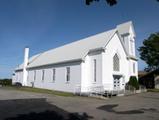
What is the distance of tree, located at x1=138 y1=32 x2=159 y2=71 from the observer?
45025 mm

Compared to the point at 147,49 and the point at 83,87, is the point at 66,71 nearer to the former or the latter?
the point at 83,87

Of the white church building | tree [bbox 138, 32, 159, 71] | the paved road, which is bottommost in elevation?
the paved road

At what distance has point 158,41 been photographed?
44.4 metres

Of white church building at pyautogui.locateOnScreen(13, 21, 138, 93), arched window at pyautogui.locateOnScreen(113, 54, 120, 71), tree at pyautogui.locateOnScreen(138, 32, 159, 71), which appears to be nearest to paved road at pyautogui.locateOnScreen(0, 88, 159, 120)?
white church building at pyautogui.locateOnScreen(13, 21, 138, 93)

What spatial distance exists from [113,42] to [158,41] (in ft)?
68.1

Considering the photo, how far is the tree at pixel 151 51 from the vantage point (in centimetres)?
4503

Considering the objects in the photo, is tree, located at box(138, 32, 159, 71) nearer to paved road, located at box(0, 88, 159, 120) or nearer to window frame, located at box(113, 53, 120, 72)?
window frame, located at box(113, 53, 120, 72)

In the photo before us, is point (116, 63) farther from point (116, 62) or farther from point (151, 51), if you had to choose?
point (151, 51)

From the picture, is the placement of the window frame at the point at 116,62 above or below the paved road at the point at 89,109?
above

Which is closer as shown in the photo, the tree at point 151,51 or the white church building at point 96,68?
the white church building at point 96,68

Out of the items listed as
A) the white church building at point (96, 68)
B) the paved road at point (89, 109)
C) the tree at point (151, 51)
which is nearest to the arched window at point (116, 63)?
the white church building at point (96, 68)

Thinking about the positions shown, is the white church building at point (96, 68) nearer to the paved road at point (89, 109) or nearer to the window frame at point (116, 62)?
the window frame at point (116, 62)

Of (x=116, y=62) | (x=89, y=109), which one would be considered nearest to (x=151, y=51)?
(x=116, y=62)

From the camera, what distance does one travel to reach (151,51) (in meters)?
46.6
